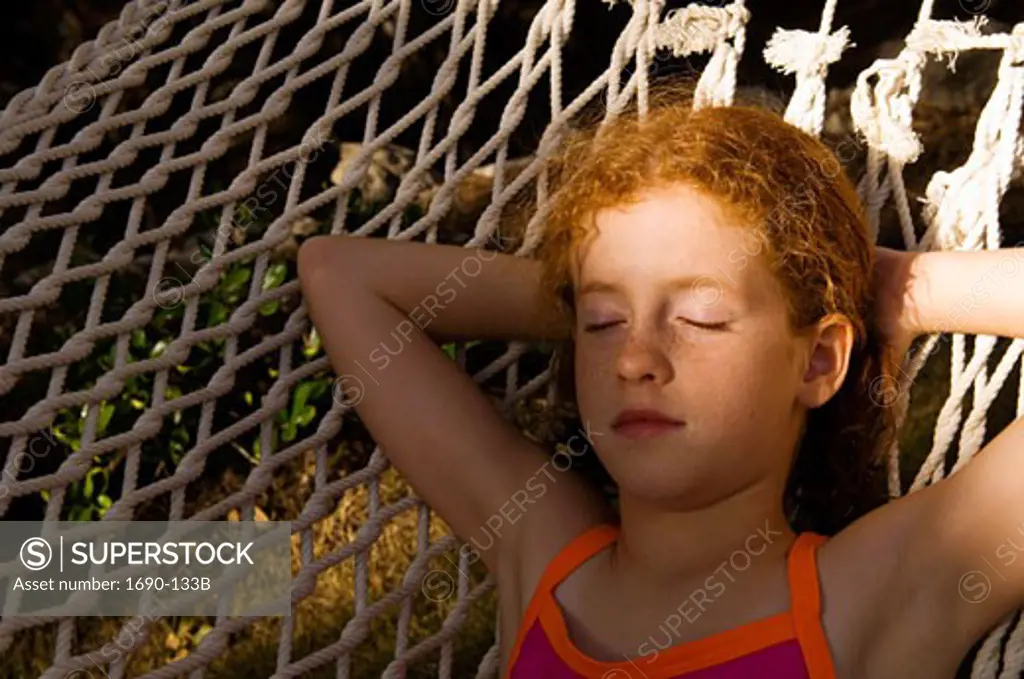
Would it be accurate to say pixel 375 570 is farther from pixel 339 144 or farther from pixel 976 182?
pixel 976 182

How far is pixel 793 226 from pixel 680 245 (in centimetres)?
10

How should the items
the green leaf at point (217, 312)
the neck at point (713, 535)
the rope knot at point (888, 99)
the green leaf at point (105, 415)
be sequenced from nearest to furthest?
the neck at point (713, 535), the rope knot at point (888, 99), the green leaf at point (105, 415), the green leaf at point (217, 312)

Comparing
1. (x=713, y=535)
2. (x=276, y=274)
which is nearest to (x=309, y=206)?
(x=713, y=535)

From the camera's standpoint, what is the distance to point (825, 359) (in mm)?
1036

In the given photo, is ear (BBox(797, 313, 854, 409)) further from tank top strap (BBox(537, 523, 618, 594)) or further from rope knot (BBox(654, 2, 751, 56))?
rope knot (BBox(654, 2, 751, 56))

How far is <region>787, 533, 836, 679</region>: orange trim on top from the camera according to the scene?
94 cm

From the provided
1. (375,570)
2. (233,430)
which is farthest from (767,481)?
(375,570)

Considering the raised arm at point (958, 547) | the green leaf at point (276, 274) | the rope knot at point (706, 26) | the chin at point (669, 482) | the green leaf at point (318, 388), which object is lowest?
the green leaf at point (318, 388)

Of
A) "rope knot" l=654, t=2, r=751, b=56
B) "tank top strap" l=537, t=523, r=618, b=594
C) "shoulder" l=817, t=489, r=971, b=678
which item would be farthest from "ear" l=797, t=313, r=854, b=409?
"rope knot" l=654, t=2, r=751, b=56

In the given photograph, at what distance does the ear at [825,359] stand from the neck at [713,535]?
0.08 meters

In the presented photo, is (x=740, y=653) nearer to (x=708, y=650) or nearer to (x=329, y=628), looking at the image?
(x=708, y=650)

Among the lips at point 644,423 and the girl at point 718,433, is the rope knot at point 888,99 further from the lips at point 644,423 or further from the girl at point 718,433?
the lips at point 644,423

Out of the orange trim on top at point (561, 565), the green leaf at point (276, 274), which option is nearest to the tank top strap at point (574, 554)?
the orange trim on top at point (561, 565)

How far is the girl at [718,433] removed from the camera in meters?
0.94
